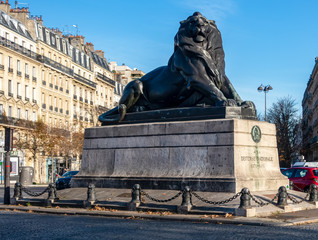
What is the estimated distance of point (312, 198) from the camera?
53.5ft

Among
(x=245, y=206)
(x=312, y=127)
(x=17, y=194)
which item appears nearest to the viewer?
(x=245, y=206)

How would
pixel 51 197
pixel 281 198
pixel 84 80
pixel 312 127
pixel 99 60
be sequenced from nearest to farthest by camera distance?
pixel 281 198
pixel 51 197
pixel 84 80
pixel 99 60
pixel 312 127

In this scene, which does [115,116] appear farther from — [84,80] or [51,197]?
[84,80]

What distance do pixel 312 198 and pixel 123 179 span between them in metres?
5.13

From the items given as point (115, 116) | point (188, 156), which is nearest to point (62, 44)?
point (115, 116)

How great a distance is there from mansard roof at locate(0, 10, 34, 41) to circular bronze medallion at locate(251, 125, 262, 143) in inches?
1987

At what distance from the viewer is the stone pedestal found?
15031 mm

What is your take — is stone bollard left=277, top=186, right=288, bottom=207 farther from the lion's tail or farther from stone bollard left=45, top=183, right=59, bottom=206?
stone bollard left=45, top=183, right=59, bottom=206

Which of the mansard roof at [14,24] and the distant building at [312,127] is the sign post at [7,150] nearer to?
the mansard roof at [14,24]

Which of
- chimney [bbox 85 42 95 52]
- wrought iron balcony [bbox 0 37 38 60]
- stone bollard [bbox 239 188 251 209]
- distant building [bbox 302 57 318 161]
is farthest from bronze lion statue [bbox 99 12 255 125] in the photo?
chimney [bbox 85 42 95 52]

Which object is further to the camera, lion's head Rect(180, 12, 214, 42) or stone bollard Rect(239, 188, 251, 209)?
lion's head Rect(180, 12, 214, 42)

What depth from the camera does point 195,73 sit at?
16750 mm

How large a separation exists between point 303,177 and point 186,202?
11.1 metres

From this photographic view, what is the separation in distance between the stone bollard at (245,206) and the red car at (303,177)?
10583 mm
